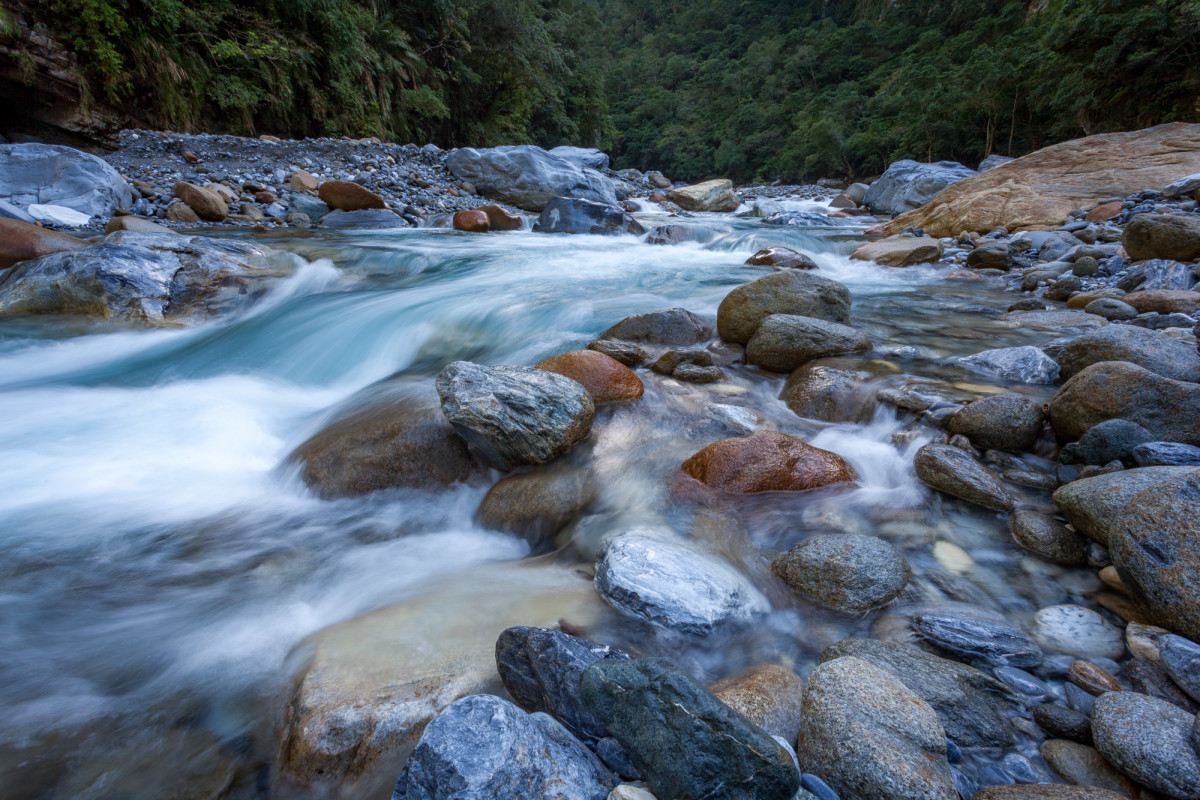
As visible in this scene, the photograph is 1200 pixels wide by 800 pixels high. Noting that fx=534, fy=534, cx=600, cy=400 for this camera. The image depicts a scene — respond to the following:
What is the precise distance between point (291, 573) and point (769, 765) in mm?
2202

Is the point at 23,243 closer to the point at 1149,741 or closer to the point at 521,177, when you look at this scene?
the point at 1149,741

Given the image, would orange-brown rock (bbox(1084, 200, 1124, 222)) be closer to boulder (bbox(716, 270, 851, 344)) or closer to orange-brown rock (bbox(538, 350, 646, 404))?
boulder (bbox(716, 270, 851, 344))

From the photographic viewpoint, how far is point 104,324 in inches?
202

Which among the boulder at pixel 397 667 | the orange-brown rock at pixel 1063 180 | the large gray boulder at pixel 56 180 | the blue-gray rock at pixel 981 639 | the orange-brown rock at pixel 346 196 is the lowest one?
the blue-gray rock at pixel 981 639

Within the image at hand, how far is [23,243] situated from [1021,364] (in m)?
9.94

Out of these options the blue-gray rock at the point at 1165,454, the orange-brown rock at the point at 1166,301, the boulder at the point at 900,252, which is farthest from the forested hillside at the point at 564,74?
the blue-gray rock at the point at 1165,454

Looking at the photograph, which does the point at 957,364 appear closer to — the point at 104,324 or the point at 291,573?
the point at 291,573

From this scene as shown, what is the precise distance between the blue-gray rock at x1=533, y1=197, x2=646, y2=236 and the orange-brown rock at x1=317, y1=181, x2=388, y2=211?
141 inches

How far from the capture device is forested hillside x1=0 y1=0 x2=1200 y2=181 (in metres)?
12.1

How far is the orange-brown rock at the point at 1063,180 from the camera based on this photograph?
9.11 meters

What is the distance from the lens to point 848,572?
6.57 ft

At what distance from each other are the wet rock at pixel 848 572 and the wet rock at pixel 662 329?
273 centimetres

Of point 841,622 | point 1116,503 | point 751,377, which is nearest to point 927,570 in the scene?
point 841,622

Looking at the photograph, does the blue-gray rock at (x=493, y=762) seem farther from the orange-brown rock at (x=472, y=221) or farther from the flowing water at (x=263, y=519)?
the orange-brown rock at (x=472, y=221)
